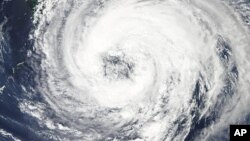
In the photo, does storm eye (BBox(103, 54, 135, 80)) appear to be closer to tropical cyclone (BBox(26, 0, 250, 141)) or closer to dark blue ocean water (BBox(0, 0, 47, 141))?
tropical cyclone (BBox(26, 0, 250, 141))

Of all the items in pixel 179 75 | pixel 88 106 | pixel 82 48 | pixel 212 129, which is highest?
pixel 82 48

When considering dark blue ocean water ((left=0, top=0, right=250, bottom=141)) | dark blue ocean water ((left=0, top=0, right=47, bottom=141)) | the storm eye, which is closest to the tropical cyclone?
the storm eye

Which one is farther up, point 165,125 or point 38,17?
point 38,17

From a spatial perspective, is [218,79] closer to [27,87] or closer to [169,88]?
[169,88]

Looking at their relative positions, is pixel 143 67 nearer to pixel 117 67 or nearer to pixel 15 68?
pixel 117 67

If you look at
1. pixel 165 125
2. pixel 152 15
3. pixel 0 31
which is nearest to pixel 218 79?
pixel 165 125

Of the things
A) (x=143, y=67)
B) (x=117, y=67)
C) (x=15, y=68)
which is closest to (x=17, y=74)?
(x=15, y=68)

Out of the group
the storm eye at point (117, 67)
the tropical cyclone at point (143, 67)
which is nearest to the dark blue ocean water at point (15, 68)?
the tropical cyclone at point (143, 67)
